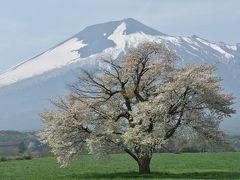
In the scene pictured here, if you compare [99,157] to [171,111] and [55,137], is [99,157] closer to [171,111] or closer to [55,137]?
[55,137]

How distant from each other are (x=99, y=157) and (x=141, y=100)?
223 inches

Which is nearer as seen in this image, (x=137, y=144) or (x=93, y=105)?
(x=137, y=144)

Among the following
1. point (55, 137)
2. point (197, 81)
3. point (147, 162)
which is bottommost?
point (147, 162)

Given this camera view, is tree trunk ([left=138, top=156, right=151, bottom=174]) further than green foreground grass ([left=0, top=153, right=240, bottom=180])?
Yes

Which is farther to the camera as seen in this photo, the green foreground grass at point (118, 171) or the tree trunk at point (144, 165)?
the tree trunk at point (144, 165)

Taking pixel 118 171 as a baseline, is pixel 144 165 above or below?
above

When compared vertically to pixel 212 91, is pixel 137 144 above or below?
below

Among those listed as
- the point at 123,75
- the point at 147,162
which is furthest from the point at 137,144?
the point at 123,75

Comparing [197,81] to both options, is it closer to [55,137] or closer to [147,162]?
[147,162]

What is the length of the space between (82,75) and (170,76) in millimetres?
6850

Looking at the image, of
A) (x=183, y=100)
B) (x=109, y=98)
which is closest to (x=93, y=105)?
(x=109, y=98)

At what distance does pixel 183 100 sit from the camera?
42750mm

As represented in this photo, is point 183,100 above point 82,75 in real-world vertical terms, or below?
below

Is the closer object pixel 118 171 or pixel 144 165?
pixel 144 165
